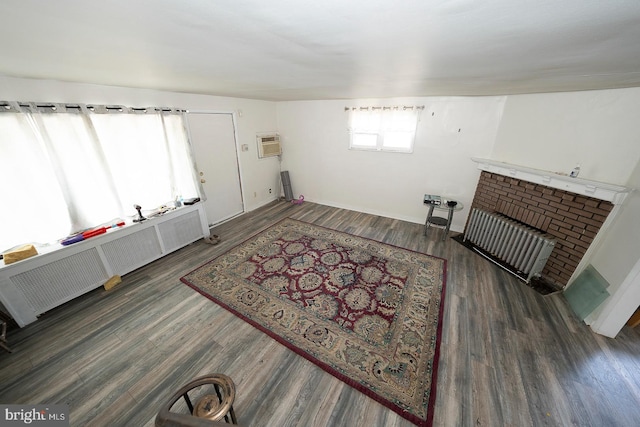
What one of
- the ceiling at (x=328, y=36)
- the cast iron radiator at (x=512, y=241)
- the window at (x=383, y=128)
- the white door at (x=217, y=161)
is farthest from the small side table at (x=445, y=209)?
the white door at (x=217, y=161)

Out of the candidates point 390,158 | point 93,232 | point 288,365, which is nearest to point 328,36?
point 288,365

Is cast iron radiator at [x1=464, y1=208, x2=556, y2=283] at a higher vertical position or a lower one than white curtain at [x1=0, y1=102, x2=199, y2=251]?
lower

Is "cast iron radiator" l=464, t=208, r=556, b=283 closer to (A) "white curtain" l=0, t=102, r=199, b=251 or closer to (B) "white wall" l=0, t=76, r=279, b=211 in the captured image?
(B) "white wall" l=0, t=76, r=279, b=211

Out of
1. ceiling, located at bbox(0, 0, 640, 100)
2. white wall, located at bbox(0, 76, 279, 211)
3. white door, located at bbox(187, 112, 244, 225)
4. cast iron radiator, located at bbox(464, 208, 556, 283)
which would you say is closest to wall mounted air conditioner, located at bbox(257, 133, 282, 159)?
white wall, located at bbox(0, 76, 279, 211)

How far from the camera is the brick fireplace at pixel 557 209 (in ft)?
7.56

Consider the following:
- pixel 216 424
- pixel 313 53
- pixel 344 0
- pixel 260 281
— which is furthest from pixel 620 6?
pixel 260 281

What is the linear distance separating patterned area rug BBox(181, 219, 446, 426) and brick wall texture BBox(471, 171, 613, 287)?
1.23m

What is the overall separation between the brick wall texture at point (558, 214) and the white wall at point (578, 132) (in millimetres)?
266

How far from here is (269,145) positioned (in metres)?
4.89

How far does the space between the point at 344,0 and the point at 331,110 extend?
4012mm

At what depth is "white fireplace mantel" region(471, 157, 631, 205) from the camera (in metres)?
2.08

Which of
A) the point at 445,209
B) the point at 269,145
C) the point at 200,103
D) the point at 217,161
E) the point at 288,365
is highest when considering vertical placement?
the point at 200,103

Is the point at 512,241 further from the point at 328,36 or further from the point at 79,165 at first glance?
the point at 79,165

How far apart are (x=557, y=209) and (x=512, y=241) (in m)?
0.58
